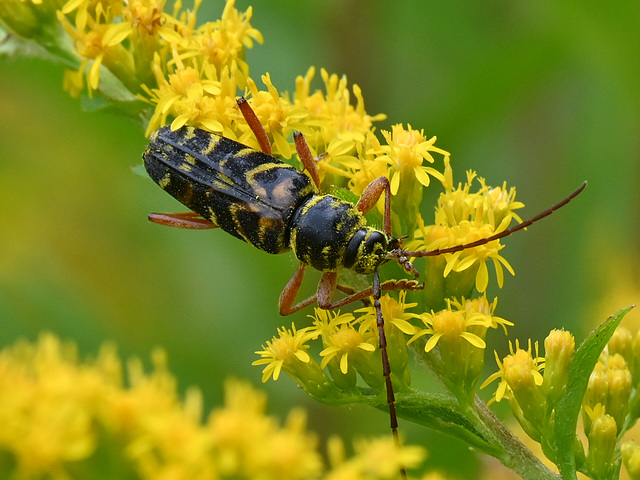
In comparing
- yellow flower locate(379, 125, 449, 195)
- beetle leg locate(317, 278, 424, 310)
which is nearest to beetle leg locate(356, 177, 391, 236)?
yellow flower locate(379, 125, 449, 195)

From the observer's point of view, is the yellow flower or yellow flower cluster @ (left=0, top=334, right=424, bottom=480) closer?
yellow flower cluster @ (left=0, top=334, right=424, bottom=480)

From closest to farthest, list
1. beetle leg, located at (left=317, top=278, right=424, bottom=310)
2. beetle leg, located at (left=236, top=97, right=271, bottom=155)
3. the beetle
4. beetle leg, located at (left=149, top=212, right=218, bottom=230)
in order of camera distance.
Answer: beetle leg, located at (left=317, top=278, right=424, bottom=310)
beetle leg, located at (left=236, top=97, right=271, bottom=155)
the beetle
beetle leg, located at (left=149, top=212, right=218, bottom=230)

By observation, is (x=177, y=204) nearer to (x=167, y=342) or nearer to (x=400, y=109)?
(x=167, y=342)

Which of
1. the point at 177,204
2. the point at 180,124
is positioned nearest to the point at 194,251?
the point at 177,204

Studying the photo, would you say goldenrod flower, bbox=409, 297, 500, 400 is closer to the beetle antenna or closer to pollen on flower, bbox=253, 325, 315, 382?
the beetle antenna

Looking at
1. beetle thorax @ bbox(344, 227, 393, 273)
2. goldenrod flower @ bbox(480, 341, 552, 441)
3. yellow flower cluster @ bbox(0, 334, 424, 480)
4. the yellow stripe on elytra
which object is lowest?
yellow flower cluster @ bbox(0, 334, 424, 480)

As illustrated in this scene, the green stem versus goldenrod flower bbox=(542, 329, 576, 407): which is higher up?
goldenrod flower bbox=(542, 329, 576, 407)
